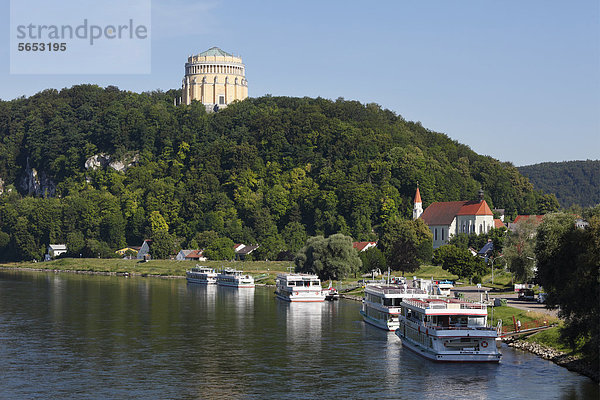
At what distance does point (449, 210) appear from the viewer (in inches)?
7525

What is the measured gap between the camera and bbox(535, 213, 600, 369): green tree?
59.4m

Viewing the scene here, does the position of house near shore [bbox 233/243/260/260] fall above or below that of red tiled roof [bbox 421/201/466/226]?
below

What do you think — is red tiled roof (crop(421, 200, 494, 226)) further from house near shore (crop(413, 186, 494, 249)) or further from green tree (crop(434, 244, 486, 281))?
green tree (crop(434, 244, 486, 281))

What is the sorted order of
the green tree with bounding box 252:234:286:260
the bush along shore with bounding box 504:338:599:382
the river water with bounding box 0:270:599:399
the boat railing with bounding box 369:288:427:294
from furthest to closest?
1. the green tree with bounding box 252:234:286:260
2. the boat railing with bounding box 369:288:427:294
3. the bush along shore with bounding box 504:338:599:382
4. the river water with bounding box 0:270:599:399

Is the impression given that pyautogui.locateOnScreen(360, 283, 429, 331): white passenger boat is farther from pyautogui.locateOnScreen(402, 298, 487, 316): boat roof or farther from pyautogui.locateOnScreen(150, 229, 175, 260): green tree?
pyautogui.locateOnScreen(150, 229, 175, 260): green tree

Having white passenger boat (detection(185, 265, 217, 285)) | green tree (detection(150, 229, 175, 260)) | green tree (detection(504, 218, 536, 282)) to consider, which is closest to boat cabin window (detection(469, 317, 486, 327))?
green tree (detection(504, 218, 536, 282))

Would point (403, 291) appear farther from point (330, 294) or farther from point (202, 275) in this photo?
point (202, 275)

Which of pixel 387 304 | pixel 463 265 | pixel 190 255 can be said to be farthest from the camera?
pixel 190 255

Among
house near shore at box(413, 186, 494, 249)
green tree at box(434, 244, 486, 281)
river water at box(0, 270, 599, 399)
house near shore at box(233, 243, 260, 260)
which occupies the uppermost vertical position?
house near shore at box(413, 186, 494, 249)

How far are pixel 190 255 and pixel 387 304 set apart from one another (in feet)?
358

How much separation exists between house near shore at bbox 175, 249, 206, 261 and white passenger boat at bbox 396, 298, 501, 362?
119879mm

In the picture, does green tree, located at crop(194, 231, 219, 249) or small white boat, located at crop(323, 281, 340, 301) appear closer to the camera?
small white boat, located at crop(323, 281, 340, 301)

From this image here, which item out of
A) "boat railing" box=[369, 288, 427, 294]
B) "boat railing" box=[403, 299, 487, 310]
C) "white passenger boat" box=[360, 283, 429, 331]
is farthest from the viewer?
"boat railing" box=[369, 288, 427, 294]

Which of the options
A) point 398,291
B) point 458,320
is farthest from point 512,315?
point 458,320
